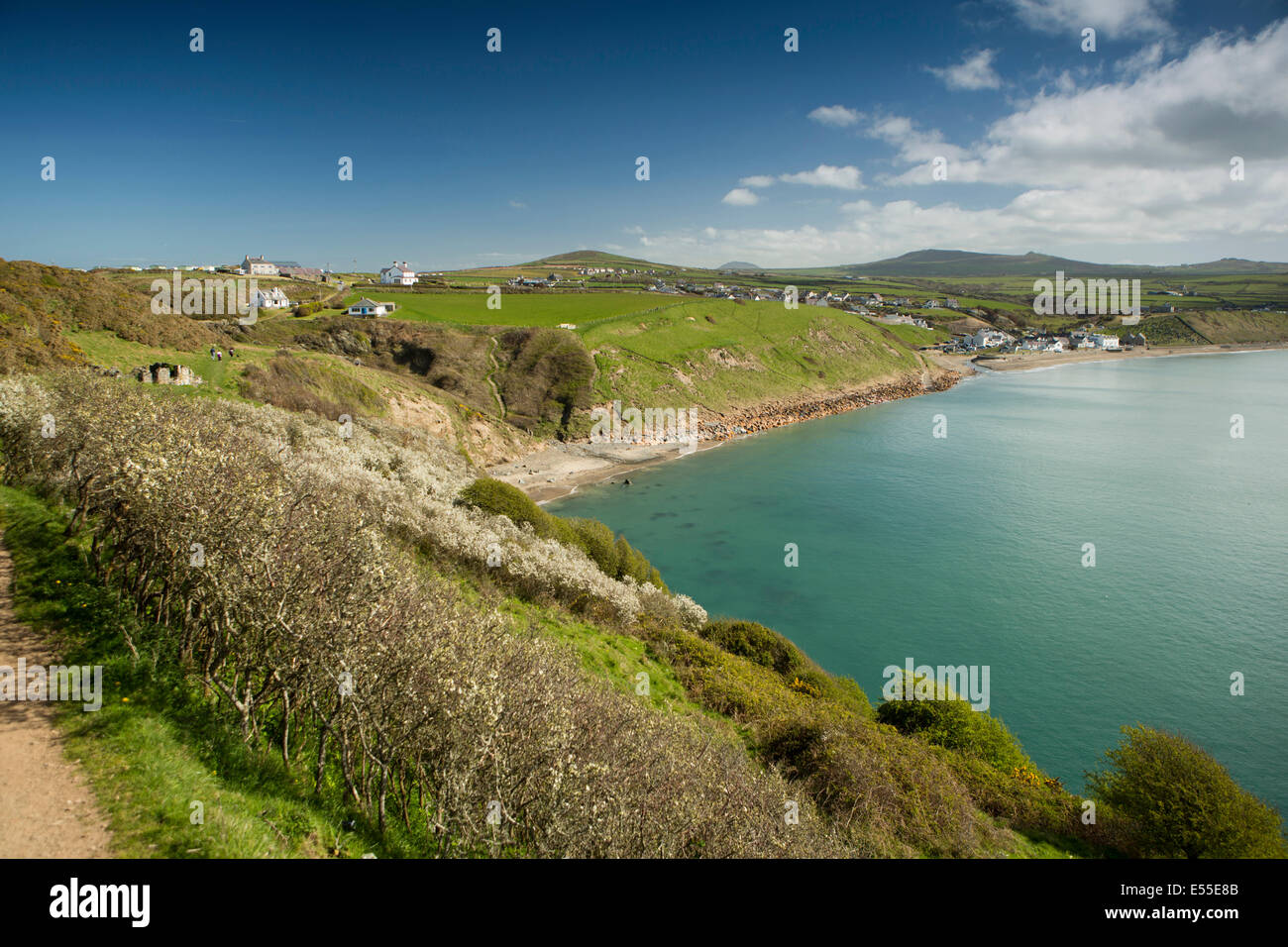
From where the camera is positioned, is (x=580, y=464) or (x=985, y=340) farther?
(x=985, y=340)

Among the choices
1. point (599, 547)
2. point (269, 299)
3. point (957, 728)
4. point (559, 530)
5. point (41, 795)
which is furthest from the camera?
point (269, 299)

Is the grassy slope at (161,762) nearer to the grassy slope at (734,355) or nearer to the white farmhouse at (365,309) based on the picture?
the grassy slope at (734,355)

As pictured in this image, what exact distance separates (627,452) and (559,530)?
4209 cm

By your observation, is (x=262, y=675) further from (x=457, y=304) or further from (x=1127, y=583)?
(x=457, y=304)

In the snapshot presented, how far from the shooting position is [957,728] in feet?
77.3

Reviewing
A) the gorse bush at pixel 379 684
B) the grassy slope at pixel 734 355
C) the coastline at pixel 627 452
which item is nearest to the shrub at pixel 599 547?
the gorse bush at pixel 379 684

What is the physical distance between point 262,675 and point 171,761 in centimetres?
301

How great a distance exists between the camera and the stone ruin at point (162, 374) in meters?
41.9

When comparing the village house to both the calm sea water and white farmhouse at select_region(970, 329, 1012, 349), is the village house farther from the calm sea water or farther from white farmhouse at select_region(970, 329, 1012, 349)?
white farmhouse at select_region(970, 329, 1012, 349)

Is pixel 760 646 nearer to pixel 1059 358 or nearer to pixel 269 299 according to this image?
pixel 269 299

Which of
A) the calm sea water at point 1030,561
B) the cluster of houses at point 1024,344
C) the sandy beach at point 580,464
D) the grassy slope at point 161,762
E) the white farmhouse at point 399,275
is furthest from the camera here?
the cluster of houses at point 1024,344

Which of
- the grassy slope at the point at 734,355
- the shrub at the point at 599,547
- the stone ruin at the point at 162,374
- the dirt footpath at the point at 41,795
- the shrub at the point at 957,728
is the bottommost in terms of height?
the shrub at the point at 957,728

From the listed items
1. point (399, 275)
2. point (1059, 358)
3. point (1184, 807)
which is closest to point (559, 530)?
point (1184, 807)

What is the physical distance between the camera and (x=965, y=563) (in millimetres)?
45812
